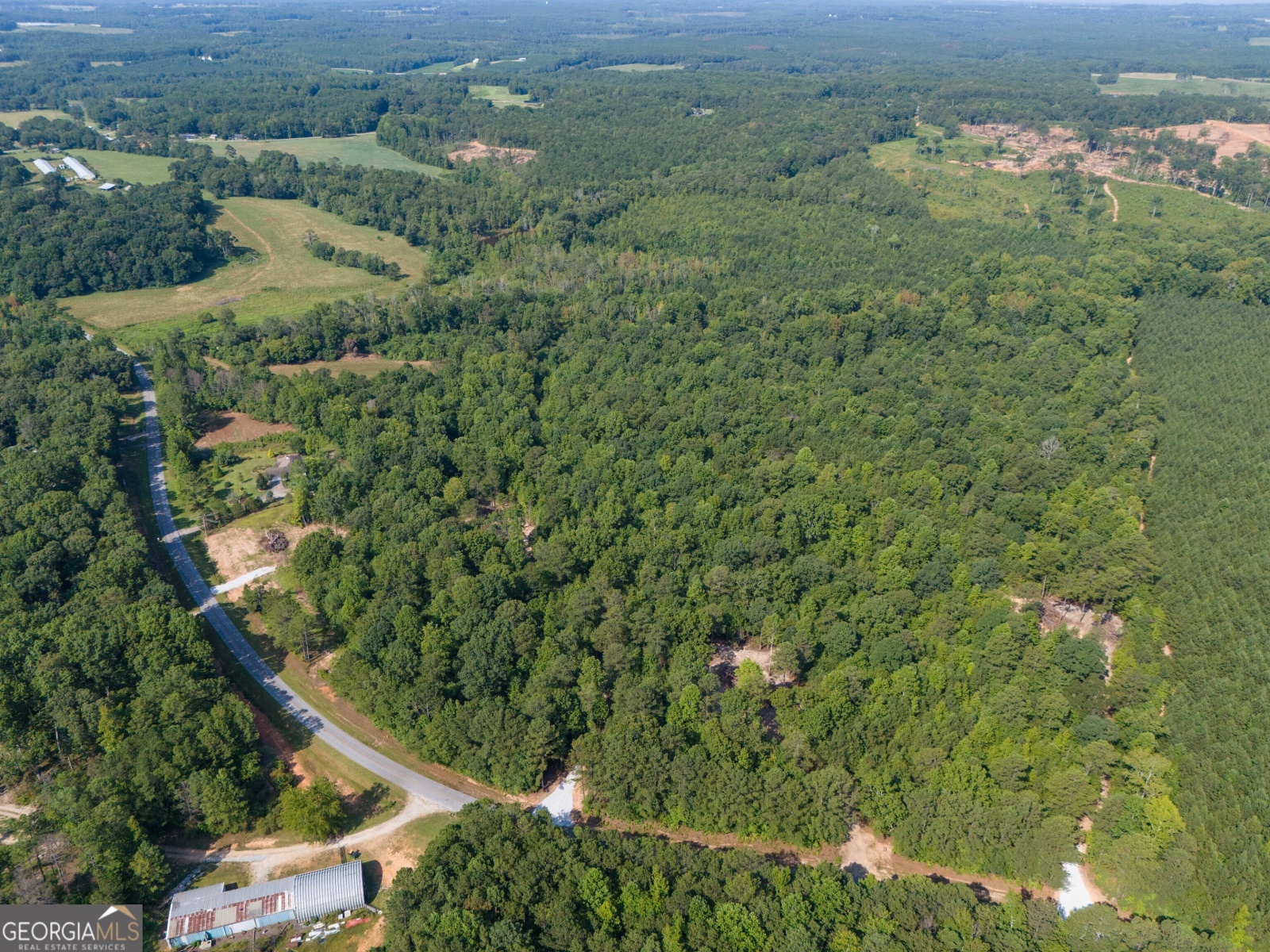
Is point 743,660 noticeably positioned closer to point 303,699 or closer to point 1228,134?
point 303,699

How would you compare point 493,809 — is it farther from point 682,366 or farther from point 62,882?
point 682,366

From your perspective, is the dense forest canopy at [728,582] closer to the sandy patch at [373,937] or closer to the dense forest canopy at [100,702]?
the dense forest canopy at [100,702]

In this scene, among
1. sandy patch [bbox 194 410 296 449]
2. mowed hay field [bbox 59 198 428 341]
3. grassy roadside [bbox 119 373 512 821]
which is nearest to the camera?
grassy roadside [bbox 119 373 512 821]

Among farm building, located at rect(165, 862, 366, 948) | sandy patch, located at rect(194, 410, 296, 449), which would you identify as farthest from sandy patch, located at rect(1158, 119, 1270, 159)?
farm building, located at rect(165, 862, 366, 948)

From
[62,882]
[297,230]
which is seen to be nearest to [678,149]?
[297,230]

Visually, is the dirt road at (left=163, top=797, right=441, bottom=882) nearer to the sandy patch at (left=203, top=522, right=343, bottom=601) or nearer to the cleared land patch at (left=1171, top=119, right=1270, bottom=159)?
the sandy patch at (left=203, top=522, right=343, bottom=601)

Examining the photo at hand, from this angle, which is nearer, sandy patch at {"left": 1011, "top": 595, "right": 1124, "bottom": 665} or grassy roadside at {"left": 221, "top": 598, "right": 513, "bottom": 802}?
grassy roadside at {"left": 221, "top": 598, "right": 513, "bottom": 802}

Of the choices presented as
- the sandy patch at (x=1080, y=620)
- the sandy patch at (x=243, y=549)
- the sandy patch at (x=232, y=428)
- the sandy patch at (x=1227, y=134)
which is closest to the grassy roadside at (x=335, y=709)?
the sandy patch at (x=243, y=549)

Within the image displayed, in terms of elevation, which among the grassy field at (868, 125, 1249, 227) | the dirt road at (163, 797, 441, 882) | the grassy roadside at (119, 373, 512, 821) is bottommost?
the dirt road at (163, 797, 441, 882)
